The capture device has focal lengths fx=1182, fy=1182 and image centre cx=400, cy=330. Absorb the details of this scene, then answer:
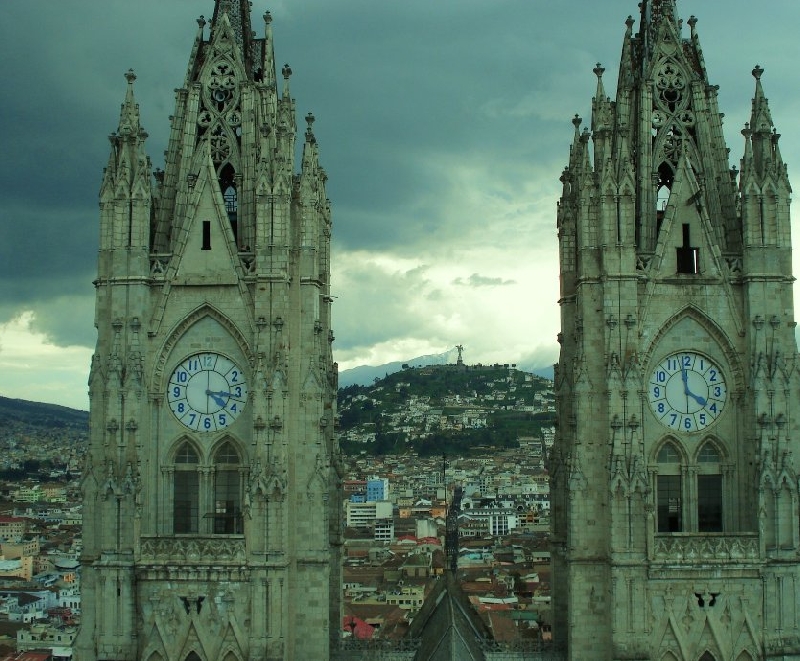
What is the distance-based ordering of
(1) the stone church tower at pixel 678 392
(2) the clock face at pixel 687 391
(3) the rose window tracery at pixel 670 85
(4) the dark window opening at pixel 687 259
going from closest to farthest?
(1) the stone church tower at pixel 678 392
(2) the clock face at pixel 687 391
(4) the dark window opening at pixel 687 259
(3) the rose window tracery at pixel 670 85

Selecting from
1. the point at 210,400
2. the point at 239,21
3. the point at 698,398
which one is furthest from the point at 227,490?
the point at 239,21

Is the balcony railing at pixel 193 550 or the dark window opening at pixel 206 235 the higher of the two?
the dark window opening at pixel 206 235

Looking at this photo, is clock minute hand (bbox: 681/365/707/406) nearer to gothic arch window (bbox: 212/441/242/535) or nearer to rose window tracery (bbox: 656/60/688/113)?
rose window tracery (bbox: 656/60/688/113)

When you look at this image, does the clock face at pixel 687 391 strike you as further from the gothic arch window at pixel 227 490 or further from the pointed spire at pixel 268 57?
the pointed spire at pixel 268 57

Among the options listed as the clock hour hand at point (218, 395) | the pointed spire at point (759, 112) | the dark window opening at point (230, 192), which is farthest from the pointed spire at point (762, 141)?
the clock hour hand at point (218, 395)

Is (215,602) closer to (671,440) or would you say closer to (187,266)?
(187,266)

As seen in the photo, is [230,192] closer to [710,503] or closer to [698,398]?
[698,398]

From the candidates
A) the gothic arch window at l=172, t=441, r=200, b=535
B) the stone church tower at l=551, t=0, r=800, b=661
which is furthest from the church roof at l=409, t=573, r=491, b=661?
the gothic arch window at l=172, t=441, r=200, b=535
